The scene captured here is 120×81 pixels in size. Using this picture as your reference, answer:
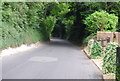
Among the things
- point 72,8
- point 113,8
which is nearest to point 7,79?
point 113,8

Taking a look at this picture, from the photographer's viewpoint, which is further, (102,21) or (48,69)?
(102,21)

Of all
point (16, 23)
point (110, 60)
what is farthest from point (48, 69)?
point (16, 23)

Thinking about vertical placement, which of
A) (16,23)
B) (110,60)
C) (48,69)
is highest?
(16,23)

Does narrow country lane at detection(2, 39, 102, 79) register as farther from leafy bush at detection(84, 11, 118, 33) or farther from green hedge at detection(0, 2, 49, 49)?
leafy bush at detection(84, 11, 118, 33)

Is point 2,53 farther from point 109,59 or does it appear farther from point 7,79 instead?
point 109,59

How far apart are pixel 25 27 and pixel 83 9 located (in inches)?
393

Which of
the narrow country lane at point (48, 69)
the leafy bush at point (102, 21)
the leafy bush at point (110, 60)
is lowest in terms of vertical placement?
the narrow country lane at point (48, 69)

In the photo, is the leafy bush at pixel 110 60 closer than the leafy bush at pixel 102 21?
Yes

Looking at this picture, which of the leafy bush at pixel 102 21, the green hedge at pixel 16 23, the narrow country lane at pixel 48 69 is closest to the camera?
the narrow country lane at pixel 48 69

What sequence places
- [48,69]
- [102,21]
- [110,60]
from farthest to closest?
[102,21]
[48,69]
[110,60]

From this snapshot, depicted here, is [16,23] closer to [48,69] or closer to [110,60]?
[48,69]

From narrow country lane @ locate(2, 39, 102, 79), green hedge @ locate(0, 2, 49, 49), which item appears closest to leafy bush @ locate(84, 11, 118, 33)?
green hedge @ locate(0, 2, 49, 49)

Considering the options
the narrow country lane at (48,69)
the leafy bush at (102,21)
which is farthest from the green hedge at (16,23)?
the leafy bush at (102,21)

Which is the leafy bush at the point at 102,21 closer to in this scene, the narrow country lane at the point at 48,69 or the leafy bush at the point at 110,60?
the narrow country lane at the point at 48,69
